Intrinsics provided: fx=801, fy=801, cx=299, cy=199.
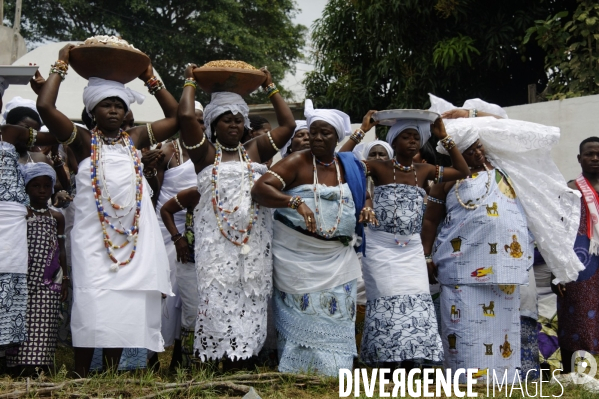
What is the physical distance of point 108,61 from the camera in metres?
5.32

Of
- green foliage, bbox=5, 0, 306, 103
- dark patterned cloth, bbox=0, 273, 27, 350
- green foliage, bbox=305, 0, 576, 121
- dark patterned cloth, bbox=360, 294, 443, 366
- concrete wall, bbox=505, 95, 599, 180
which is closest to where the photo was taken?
dark patterned cloth, bbox=0, 273, 27, 350

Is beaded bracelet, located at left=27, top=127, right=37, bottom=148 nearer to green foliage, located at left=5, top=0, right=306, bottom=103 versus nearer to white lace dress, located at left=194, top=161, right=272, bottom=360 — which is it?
white lace dress, located at left=194, top=161, right=272, bottom=360

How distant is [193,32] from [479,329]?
19.3 metres

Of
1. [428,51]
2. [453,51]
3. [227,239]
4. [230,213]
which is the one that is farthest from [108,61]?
[428,51]

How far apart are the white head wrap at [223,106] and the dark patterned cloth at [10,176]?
1.35 metres

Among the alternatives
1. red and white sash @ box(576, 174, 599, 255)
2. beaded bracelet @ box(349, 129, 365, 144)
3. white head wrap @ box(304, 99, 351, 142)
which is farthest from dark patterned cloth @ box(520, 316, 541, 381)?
white head wrap @ box(304, 99, 351, 142)

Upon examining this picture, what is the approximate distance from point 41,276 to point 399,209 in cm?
265

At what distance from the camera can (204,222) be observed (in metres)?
5.55

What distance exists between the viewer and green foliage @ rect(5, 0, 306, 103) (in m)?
22.7

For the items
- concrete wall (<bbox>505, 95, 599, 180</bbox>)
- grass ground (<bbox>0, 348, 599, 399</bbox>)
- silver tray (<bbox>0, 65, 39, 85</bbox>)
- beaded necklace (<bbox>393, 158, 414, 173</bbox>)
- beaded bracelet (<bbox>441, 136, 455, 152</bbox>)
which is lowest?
grass ground (<bbox>0, 348, 599, 399</bbox>)

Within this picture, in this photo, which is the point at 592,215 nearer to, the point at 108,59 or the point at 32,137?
the point at 108,59

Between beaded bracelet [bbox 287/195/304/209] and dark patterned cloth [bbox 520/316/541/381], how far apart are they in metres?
2.30

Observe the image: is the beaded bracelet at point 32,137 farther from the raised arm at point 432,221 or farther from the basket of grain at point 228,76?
the raised arm at point 432,221

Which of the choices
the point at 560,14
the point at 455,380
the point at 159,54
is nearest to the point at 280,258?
the point at 455,380
